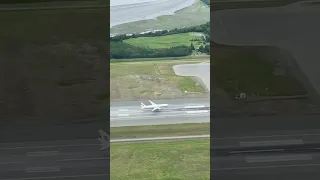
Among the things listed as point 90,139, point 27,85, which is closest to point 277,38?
point 90,139

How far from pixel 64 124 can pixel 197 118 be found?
3.00 ft

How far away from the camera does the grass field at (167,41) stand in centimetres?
369

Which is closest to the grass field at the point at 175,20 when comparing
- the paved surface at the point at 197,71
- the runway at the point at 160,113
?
the paved surface at the point at 197,71

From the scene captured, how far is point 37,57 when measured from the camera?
12.2ft

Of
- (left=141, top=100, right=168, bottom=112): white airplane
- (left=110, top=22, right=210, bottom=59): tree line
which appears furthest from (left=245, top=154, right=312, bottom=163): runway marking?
(left=110, top=22, right=210, bottom=59): tree line

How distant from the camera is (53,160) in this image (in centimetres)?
384

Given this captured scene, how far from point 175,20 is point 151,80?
1.41 ft

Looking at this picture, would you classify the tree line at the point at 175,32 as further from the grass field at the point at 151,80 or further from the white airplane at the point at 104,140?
the white airplane at the point at 104,140

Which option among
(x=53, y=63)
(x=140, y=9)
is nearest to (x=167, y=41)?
(x=140, y=9)

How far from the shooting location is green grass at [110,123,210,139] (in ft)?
12.2

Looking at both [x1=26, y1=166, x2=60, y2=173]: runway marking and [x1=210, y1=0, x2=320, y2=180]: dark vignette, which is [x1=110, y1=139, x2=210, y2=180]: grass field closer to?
[x1=210, y1=0, x2=320, y2=180]: dark vignette

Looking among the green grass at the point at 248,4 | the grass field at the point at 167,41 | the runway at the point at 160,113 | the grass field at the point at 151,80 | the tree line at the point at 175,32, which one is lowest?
the runway at the point at 160,113

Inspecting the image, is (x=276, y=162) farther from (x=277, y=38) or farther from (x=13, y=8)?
(x=13, y=8)

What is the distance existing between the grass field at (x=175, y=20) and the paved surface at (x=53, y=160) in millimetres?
811
